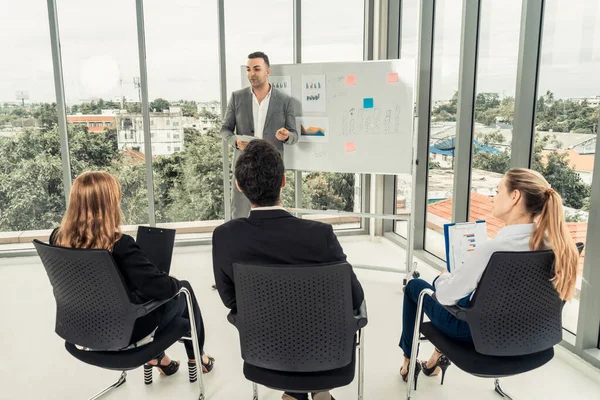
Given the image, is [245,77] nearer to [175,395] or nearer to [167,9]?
[167,9]

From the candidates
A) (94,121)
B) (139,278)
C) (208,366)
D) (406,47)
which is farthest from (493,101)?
(94,121)

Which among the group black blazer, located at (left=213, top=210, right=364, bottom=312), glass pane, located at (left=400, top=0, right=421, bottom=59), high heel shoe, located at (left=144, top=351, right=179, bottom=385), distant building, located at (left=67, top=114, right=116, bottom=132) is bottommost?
high heel shoe, located at (left=144, top=351, right=179, bottom=385)

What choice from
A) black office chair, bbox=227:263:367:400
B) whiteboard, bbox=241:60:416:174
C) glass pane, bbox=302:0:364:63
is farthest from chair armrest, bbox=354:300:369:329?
glass pane, bbox=302:0:364:63

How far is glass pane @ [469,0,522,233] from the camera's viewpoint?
333 cm

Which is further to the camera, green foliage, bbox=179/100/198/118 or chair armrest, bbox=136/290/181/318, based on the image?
green foliage, bbox=179/100/198/118

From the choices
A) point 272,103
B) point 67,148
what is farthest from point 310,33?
point 67,148

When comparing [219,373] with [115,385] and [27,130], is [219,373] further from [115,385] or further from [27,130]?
[27,130]

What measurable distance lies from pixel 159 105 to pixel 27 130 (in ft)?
4.42

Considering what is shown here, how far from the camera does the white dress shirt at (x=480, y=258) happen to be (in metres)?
1.84

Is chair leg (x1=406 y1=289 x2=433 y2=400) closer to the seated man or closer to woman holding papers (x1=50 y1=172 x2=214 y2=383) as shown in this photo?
the seated man

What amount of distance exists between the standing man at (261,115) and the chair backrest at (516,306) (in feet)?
8.36

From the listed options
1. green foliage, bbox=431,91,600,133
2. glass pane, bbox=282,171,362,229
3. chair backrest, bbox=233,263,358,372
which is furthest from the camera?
glass pane, bbox=282,171,362,229

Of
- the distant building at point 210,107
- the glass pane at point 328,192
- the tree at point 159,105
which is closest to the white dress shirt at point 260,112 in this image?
the distant building at point 210,107

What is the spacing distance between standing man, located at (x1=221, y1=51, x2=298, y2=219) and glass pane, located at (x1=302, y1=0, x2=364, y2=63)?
44.3 inches
